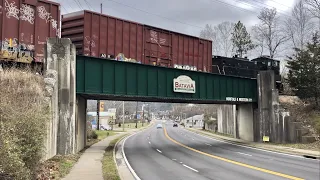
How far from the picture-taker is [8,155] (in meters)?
8.29

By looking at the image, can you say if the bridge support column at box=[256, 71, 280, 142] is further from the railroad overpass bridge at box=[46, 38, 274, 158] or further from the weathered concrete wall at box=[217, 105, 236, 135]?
the weathered concrete wall at box=[217, 105, 236, 135]

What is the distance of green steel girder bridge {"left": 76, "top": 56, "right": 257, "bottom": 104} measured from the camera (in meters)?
23.6

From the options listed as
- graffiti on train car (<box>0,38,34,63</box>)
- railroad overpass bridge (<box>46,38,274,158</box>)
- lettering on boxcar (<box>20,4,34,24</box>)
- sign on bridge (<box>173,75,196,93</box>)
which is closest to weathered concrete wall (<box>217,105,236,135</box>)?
railroad overpass bridge (<box>46,38,274,158</box>)

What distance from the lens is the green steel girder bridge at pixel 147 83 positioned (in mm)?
23586

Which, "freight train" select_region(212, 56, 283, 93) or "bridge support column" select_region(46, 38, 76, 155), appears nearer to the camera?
"bridge support column" select_region(46, 38, 76, 155)

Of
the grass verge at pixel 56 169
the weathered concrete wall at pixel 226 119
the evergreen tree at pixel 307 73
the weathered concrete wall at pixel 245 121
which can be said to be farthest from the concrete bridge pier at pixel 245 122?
the grass verge at pixel 56 169

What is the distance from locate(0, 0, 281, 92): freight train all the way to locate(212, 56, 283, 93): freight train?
0.11 metres

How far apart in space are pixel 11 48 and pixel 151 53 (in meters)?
10.8

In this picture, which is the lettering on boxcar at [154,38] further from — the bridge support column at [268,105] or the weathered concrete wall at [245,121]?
the weathered concrete wall at [245,121]

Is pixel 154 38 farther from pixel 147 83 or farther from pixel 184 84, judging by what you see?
pixel 184 84

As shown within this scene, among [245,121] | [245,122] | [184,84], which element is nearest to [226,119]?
[245,122]

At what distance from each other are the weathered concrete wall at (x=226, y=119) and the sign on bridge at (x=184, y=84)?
18.7 m

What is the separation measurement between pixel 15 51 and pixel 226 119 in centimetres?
3963

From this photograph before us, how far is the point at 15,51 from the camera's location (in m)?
19.4
